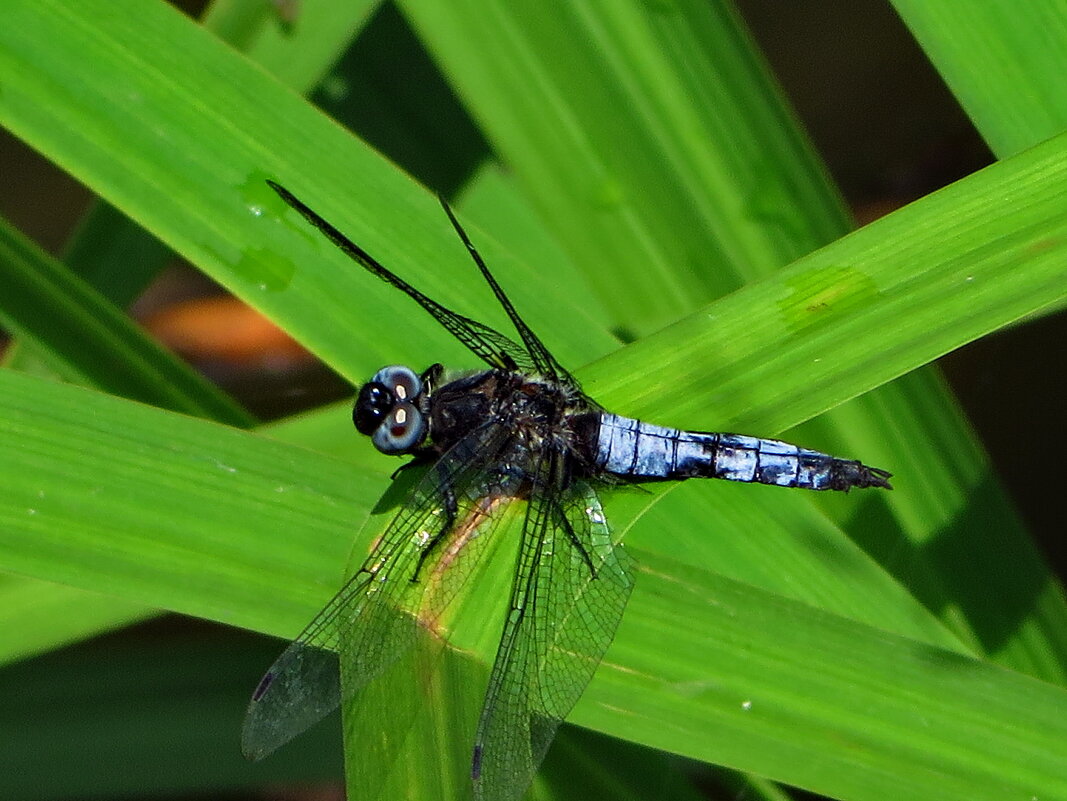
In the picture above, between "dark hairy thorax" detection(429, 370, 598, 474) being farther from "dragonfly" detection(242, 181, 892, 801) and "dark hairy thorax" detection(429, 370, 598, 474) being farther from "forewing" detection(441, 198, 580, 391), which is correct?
"forewing" detection(441, 198, 580, 391)

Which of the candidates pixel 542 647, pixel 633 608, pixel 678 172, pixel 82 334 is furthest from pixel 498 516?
pixel 82 334

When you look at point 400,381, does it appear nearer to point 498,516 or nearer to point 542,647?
point 498,516

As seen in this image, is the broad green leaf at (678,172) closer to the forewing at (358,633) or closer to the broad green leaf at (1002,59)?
the broad green leaf at (1002,59)

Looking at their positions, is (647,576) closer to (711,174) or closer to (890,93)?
(711,174)

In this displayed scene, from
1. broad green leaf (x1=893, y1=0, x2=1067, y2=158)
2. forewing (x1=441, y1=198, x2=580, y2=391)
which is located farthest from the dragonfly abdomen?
broad green leaf (x1=893, y1=0, x2=1067, y2=158)

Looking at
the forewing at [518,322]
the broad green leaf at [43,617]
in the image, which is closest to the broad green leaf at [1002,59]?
the forewing at [518,322]

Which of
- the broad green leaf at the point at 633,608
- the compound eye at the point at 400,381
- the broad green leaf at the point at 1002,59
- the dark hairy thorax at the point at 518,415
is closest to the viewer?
the broad green leaf at the point at 633,608
